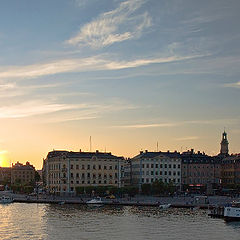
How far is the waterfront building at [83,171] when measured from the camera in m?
186

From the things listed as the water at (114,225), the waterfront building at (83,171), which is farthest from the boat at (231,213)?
the waterfront building at (83,171)

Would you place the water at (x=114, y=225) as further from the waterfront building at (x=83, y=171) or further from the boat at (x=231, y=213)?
the waterfront building at (x=83, y=171)

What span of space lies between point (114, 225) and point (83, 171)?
298 feet

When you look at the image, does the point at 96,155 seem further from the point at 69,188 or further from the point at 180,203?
the point at 180,203

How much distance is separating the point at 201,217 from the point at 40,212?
36.9m

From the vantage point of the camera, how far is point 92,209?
133 metres

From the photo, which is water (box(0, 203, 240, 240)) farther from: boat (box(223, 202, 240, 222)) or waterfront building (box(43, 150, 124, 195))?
waterfront building (box(43, 150, 124, 195))

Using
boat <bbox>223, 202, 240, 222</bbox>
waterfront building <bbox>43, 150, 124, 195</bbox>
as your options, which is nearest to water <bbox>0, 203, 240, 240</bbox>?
boat <bbox>223, 202, 240, 222</bbox>

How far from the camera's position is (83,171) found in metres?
189

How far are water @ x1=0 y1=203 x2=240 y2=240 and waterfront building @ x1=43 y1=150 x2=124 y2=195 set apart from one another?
5624 centimetres

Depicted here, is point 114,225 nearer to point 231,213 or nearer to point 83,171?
point 231,213

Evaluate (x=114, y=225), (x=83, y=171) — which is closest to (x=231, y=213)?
(x=114, y=225)

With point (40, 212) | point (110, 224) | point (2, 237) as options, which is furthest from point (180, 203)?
point (2, 237)

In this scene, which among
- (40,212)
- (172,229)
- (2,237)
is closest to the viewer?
(2,237)
